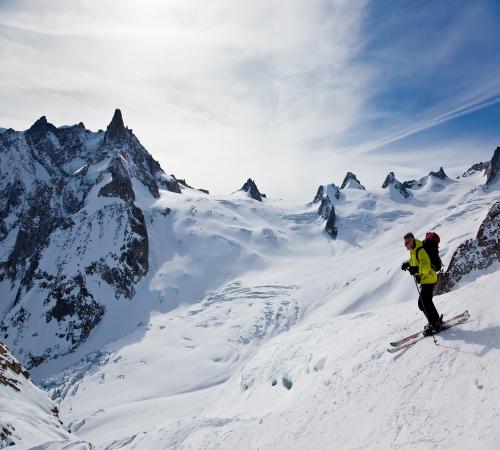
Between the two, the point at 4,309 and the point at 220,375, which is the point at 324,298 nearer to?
the point at 220,375

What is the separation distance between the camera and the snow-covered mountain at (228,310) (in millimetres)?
10344

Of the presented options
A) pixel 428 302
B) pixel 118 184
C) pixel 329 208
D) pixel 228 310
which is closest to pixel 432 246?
pixel 428 302

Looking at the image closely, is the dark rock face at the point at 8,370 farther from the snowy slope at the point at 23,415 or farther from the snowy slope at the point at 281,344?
the snowy slope at the point at 281,344

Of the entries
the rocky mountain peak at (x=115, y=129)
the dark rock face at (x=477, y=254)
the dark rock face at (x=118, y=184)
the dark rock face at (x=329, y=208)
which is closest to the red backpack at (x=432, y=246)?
the dark rock face at (x=477, y=254)

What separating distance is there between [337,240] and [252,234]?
104 ft

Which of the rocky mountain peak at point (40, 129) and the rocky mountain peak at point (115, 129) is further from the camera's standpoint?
the rocky mountain peak at point (40, 129)

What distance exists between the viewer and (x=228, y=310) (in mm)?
93062

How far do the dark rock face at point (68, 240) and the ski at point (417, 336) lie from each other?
87121mm

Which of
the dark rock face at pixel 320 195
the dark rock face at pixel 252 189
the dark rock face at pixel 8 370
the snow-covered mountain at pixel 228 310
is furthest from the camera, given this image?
the dark rock face at pixel 252 189

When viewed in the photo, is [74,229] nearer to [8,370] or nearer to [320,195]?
[8,370]

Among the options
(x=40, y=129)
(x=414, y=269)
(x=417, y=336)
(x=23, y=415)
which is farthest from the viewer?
(x=40, y=129)

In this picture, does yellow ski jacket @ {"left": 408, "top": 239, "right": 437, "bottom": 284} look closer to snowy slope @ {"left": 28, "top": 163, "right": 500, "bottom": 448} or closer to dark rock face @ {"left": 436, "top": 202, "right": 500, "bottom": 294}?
snowy slope @ {"left": 28, "top": 163, "right": 500, "bottom": 448}

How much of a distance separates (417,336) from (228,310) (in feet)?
273

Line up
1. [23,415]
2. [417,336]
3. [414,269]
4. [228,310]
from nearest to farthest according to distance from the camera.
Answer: [414,269]
[417,336]
[23,415]
[228,310]
